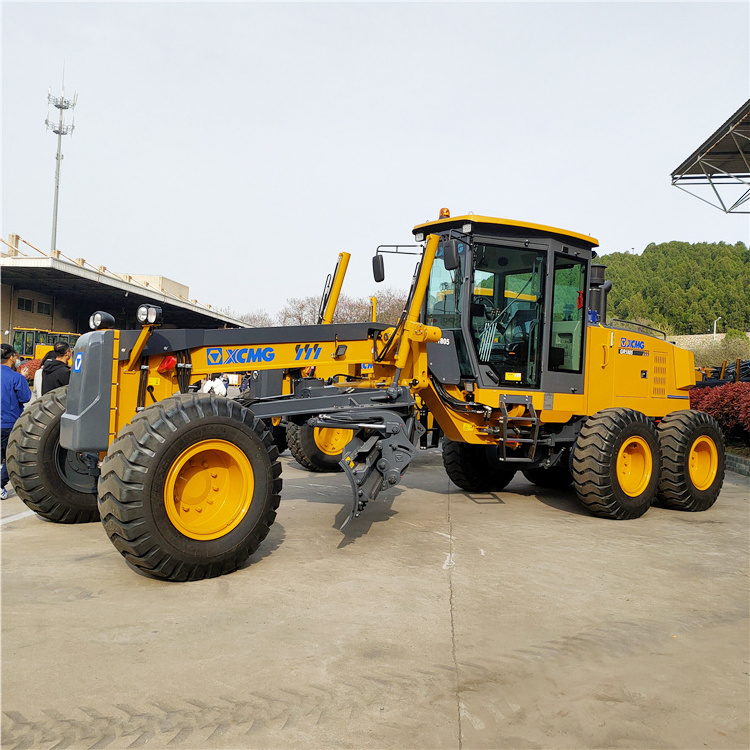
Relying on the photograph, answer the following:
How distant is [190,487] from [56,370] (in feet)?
15.3

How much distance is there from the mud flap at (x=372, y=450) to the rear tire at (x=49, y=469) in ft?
7.44

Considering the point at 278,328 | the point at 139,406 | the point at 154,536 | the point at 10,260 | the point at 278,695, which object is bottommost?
the point at 278,695

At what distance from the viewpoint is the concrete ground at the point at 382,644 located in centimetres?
304

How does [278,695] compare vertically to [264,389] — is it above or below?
below

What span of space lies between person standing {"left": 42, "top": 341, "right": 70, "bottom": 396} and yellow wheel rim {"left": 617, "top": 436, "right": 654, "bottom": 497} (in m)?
6.61

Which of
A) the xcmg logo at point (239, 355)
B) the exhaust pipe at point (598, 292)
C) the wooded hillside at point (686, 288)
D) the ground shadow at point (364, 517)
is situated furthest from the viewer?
the wooded hillside at point (686, 288)

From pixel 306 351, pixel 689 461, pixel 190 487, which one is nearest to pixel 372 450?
pixel 306 351

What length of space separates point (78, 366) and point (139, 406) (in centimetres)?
53

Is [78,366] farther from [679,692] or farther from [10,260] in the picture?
[10,260]

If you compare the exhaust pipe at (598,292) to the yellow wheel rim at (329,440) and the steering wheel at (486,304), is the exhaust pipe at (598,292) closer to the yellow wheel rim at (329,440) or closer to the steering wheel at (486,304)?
the steering wheel at (486,304)

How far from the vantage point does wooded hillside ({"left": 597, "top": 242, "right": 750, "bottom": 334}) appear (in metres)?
61.2

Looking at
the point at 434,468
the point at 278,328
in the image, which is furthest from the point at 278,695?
the point at 434,468

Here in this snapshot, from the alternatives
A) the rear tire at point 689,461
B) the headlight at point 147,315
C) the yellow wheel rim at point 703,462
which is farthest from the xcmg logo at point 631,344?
the headlight at point 147,315

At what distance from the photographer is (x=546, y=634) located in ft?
13.7
